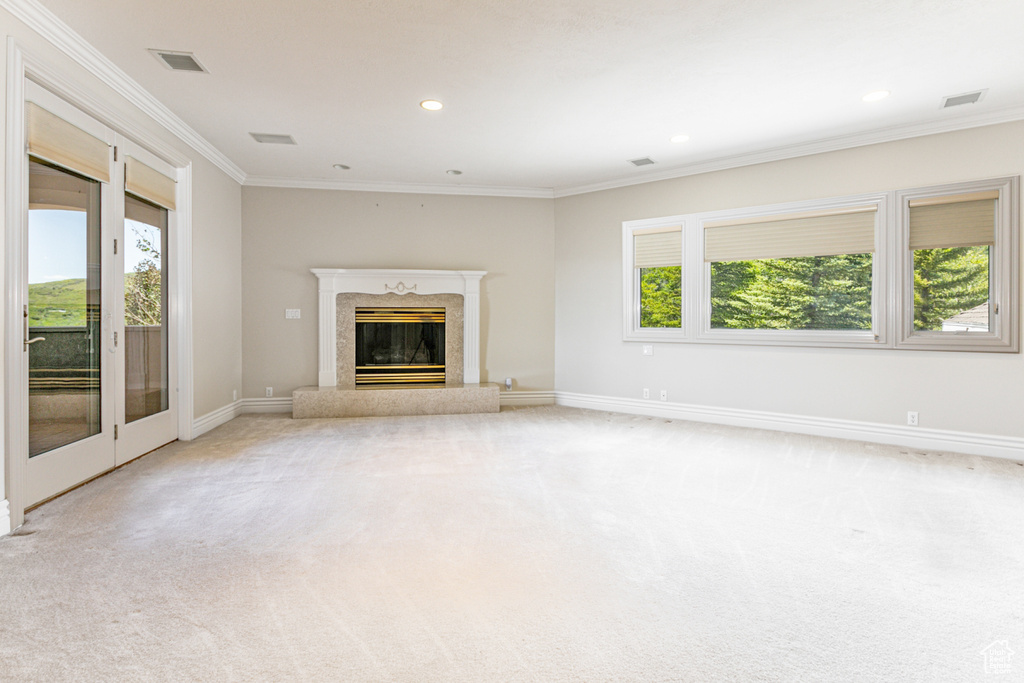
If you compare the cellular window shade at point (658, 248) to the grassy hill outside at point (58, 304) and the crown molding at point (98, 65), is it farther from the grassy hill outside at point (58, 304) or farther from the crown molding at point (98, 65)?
the grassy hill outside at point (58, 304)

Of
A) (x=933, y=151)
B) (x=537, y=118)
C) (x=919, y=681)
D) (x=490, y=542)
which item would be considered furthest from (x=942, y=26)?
(x=490, y=542)

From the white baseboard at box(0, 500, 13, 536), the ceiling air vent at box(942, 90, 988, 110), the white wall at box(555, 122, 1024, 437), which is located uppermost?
the ceiling air vent at box(942, 90, 988, 110)

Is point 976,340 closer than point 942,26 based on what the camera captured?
No

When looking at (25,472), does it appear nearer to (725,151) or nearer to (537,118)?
(537,118)

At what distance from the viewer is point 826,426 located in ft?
16.0

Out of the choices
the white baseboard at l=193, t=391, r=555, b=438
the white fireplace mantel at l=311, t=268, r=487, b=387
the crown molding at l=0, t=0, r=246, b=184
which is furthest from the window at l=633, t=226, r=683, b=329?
the crown molding at l=0, t=0, r=246, b=184

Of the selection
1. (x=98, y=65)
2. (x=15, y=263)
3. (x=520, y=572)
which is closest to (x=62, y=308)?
(x=15, y=263)

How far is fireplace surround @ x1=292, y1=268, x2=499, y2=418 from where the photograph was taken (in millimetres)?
5902

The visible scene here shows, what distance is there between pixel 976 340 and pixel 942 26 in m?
2.47

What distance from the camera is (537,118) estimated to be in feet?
14.2

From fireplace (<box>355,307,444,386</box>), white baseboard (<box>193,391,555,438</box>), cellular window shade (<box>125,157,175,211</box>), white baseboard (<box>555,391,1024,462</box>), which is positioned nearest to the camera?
cellular window shade (<box>125,157,175,211</box>)

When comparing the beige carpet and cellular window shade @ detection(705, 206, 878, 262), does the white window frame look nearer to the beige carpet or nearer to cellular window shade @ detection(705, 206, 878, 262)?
cellular window shade @ detection(705, 206, 878, 262)

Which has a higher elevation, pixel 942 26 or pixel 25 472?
pixel 942 26

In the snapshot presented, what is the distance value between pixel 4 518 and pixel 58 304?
1.22 m
